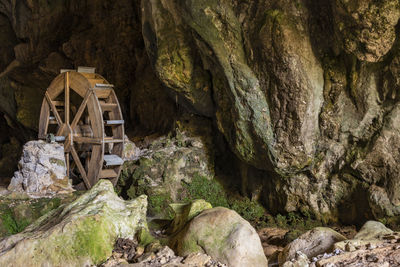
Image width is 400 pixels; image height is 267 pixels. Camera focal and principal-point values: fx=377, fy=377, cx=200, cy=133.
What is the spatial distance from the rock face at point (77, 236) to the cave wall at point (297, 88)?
10.0 ft

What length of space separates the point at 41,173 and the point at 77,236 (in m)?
3.49

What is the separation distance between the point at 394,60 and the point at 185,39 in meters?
3.55

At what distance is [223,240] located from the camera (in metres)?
3.71

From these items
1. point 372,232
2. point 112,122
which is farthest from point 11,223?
point 372,232

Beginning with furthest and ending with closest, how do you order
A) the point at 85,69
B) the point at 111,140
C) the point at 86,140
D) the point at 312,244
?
the point at 85,69 < the point at 86,140 < the point at 111,140 < the point at 312,244

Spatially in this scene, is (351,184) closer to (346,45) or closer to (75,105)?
(346,45)

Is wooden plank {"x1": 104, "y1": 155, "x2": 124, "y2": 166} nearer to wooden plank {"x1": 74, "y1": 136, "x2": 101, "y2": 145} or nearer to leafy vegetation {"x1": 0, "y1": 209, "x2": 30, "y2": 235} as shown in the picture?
wooden plank {"x1": 74, "y1": 136, "x2": 101, "y2": 145}

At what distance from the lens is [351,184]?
625 cm

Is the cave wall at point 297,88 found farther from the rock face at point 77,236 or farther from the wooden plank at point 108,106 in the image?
the rock face at point 77,236

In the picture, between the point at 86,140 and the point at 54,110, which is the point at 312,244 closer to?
the point at 86,140

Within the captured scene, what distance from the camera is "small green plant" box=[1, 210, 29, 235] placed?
548 cm

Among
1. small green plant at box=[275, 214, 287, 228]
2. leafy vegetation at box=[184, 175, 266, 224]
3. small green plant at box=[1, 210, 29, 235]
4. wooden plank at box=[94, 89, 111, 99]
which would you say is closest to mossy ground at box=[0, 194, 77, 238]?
small green plant at box=[1, 210, 29, 235]

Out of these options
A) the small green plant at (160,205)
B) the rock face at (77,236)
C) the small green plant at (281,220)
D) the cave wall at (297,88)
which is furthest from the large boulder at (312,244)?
the small green plant at (160,205)

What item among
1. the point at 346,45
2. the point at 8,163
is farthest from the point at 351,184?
the point at 8,163
